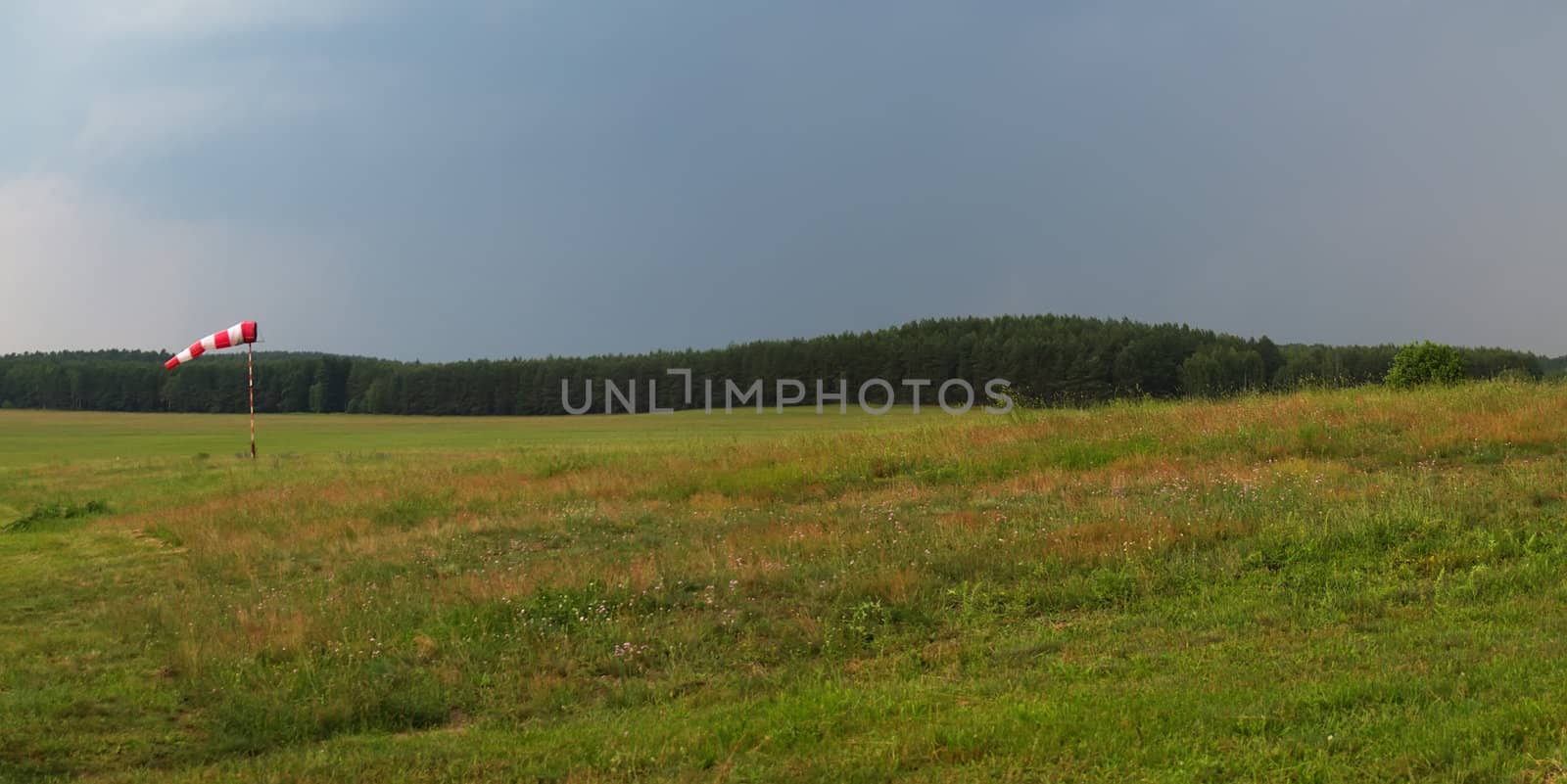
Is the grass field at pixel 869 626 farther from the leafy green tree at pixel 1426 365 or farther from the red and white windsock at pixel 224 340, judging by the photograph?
the red and white windsock at pixel 224 340

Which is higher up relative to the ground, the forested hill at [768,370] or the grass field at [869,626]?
the forested hill at [768,370]

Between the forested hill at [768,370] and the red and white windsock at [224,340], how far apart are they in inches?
1511

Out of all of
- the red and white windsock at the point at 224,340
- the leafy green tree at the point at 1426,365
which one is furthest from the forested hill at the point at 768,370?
the red and white windsock at the point at 224,340

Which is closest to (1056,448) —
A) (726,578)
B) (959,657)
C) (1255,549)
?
(1255,549)

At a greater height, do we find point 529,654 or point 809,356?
point 809,356

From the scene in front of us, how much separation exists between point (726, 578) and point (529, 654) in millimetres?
2365

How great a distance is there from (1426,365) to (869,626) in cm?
2602

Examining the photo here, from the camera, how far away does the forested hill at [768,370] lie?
64812mm

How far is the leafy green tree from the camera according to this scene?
27500mm

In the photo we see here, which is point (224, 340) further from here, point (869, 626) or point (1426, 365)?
point (1426, 365)

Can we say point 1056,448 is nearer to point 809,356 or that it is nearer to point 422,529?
point 422,529

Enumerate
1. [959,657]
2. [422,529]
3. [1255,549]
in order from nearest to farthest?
[959,657], [1255,549], [422,529]

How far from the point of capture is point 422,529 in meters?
15.0

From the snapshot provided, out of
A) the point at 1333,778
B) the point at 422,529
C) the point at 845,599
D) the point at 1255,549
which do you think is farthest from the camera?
the point at 422,529
